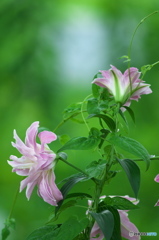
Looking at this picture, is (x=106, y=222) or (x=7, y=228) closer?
(x=106, y=222)

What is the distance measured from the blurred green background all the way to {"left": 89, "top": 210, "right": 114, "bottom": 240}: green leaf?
58.7 inches

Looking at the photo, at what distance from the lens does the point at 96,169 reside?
59cm

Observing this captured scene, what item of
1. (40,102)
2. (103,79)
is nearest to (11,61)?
(40,102)

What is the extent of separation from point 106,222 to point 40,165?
0.33 feet

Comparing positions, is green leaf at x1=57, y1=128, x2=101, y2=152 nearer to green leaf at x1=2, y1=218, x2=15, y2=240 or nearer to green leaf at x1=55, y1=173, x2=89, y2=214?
green leaf at x1=55, y1=173, x2=89, y2=214

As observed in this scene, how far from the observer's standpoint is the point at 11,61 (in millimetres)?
2211

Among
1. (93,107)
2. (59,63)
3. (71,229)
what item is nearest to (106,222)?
(71,229)

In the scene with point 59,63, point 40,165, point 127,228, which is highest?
point 59,63

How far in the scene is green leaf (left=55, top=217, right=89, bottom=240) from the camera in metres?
0.54

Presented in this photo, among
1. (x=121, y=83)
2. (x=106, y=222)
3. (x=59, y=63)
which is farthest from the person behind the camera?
(x=59, y=63)

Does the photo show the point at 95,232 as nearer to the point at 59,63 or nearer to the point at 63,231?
the point at 63,231

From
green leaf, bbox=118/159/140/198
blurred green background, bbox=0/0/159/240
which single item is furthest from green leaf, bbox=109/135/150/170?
blurred green background, bbox=0/0/159/240

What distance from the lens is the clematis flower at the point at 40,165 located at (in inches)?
22.0

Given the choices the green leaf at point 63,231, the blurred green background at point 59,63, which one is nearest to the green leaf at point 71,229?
the green leaf at point 63,231
